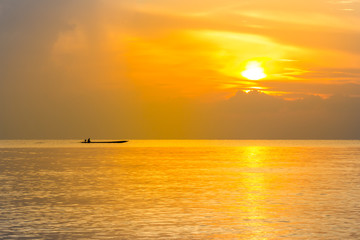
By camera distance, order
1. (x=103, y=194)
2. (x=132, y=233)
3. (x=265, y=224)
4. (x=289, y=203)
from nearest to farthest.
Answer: (x=132, y=233) < (x=265, y=224) < (x=289, y=203) < (x=103, y=194)

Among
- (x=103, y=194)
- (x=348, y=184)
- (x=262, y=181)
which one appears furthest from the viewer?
(x=262, y=181)

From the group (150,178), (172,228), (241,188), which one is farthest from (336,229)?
(150,178)

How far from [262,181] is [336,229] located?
102 ft

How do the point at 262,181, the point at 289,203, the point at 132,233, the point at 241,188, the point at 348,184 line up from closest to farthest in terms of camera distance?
the point at 132,233 → the point at 289,203 → the point at 241,188 → the point at 348,184 → the point at 262,181

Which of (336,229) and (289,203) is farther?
(289,203)

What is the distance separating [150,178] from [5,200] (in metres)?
24.3

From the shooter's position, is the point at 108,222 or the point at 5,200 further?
the point at 5,200

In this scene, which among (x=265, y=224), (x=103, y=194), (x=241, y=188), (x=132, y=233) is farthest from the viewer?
(x=241, y=188)

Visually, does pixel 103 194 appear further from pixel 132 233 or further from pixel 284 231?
pixel 284 231

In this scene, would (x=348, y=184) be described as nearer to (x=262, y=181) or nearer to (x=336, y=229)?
(x=262, y=181)

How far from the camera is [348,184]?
185 feet

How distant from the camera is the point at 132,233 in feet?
93.1

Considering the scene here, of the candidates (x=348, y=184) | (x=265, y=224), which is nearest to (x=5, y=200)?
(x=265, y=224)

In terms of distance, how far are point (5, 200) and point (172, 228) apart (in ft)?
60.4
